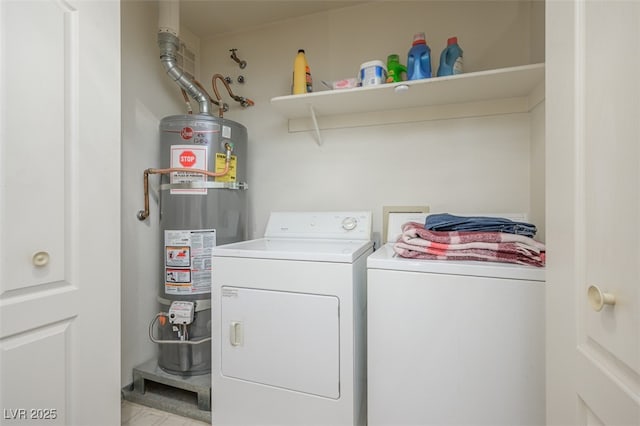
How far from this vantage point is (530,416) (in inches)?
39.3

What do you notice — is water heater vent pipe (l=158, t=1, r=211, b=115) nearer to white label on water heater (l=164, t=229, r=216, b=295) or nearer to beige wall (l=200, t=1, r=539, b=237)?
beige wall (l=200, t=1, r=539, b=237)

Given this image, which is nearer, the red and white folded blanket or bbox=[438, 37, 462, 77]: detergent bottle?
the red and white folded blanket

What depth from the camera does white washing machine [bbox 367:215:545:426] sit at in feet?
3.27

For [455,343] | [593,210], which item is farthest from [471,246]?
[593,210]

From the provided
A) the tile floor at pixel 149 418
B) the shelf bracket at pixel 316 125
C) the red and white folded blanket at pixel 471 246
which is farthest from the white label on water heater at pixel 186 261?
the red and white folded blanket at pixel 471 246

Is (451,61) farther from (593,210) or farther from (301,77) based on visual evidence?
(593,210)

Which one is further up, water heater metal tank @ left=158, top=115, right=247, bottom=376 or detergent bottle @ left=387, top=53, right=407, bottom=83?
detergent bottle @ left=387, top=53, right=407, bottom=83

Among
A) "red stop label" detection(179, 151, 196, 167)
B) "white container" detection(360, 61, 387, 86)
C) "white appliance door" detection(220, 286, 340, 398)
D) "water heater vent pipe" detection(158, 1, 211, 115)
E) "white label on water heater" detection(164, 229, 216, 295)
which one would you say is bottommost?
"white appliance door" detection(220, 286, 340, 398)

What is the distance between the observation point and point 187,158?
64.4 inches

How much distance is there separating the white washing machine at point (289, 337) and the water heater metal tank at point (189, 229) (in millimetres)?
300

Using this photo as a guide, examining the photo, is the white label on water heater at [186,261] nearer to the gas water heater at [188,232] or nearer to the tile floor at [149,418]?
the gas water heater at [188,232]

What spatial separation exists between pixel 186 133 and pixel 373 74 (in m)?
1.08

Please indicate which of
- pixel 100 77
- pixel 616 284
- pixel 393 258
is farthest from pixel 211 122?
pixel 616 284

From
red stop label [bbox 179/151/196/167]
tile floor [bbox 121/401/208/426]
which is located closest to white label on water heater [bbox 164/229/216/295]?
red stop label [bbox 179/151/196/167]
